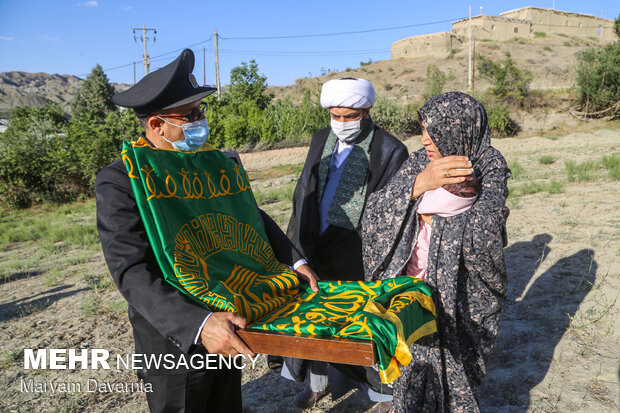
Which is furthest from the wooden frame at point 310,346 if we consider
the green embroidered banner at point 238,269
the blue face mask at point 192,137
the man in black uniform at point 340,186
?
the man in black uniform at point 340,186

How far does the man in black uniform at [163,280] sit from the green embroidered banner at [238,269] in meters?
0.06

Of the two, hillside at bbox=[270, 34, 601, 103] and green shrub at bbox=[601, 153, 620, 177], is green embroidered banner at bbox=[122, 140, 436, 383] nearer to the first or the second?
green shrub at bbox=[601, 153, 620, 177]

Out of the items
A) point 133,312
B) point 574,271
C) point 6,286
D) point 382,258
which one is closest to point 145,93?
point 133,312

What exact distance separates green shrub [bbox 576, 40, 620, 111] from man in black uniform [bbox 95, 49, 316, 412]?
87.5 feet

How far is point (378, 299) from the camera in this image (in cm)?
197

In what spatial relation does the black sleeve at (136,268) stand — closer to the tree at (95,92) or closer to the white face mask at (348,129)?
the white face mask at (348,129)

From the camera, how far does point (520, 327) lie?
401 centimetres

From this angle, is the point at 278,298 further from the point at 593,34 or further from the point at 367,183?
the point at 593,34

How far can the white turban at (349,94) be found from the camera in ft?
10.1

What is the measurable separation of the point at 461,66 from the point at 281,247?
4824 centimetres

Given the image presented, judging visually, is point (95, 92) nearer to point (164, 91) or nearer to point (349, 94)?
Answer: point (349, 94)

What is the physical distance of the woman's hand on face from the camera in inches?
82.9

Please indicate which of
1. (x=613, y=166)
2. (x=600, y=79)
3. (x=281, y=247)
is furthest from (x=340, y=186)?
(x=600, y=79)

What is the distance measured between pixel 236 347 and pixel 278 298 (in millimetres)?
428
